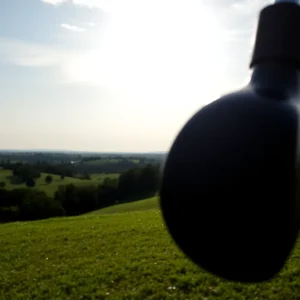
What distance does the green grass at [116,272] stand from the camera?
9.84m

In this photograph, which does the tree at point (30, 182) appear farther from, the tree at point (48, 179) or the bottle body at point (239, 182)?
the bottle body at point (239, 182)

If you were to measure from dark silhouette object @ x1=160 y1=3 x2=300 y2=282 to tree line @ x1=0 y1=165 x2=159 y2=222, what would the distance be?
66693mm

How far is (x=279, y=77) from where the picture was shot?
956 mm

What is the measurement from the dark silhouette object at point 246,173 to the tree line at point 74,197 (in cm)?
6669

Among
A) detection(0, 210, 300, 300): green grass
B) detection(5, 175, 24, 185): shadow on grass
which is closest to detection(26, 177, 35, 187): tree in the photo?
detection(5, 175, 24, 185): shadow on grass

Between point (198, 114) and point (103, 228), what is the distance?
71.9ft

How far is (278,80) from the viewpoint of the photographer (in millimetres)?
953

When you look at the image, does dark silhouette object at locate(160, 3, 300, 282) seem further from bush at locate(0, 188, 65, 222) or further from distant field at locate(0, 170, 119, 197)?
distant field at locate(0, 170, 119, 197)

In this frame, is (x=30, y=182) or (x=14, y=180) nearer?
(x=30, y=182)

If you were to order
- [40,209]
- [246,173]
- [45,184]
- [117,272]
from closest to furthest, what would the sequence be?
[246,173]
[117,272]
[40,209]
[45,184]

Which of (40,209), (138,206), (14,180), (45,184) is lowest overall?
(40,209)

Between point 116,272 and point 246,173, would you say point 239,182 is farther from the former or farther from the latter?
point 116,272

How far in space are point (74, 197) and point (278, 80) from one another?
273 ft

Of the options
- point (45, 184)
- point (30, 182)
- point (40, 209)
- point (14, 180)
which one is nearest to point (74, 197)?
point (40, 209)
